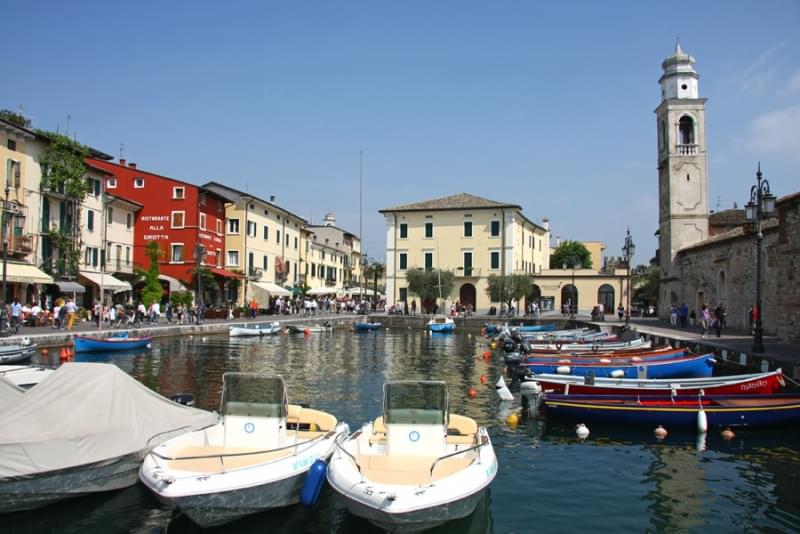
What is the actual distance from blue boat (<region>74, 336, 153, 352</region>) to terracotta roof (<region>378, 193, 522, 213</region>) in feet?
131

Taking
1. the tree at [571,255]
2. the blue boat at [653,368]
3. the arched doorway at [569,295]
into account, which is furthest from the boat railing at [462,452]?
the tree at [571,255]

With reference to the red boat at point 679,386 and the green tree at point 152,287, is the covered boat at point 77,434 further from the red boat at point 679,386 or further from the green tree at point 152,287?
the green tree at point 152,287

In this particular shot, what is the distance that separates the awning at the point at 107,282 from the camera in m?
39.4

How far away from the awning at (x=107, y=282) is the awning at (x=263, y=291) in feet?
54.1

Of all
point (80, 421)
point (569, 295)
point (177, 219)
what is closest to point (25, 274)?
point (177, 219)

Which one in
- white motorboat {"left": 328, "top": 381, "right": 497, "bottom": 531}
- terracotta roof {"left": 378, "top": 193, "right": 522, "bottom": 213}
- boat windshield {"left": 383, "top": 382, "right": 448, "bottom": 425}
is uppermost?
terracotta roof {"left": 378, "top": 193, "right": 522, "bottom": 213}

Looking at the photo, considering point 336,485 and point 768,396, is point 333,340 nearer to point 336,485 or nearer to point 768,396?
point 768,396

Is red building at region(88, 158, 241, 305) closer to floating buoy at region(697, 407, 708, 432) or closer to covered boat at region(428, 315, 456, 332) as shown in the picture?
covered boat at region(428, 315, 456, 332)

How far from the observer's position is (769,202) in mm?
19172

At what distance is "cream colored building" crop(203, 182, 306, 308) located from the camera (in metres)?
56.7

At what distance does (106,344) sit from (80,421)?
67.0 feet

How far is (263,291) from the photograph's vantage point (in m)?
59.0

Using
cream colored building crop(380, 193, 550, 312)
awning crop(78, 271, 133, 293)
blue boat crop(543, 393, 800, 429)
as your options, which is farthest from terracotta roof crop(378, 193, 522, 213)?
blue boat crop(543, 393, 800, 429)

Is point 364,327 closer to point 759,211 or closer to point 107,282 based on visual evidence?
point 107,282
